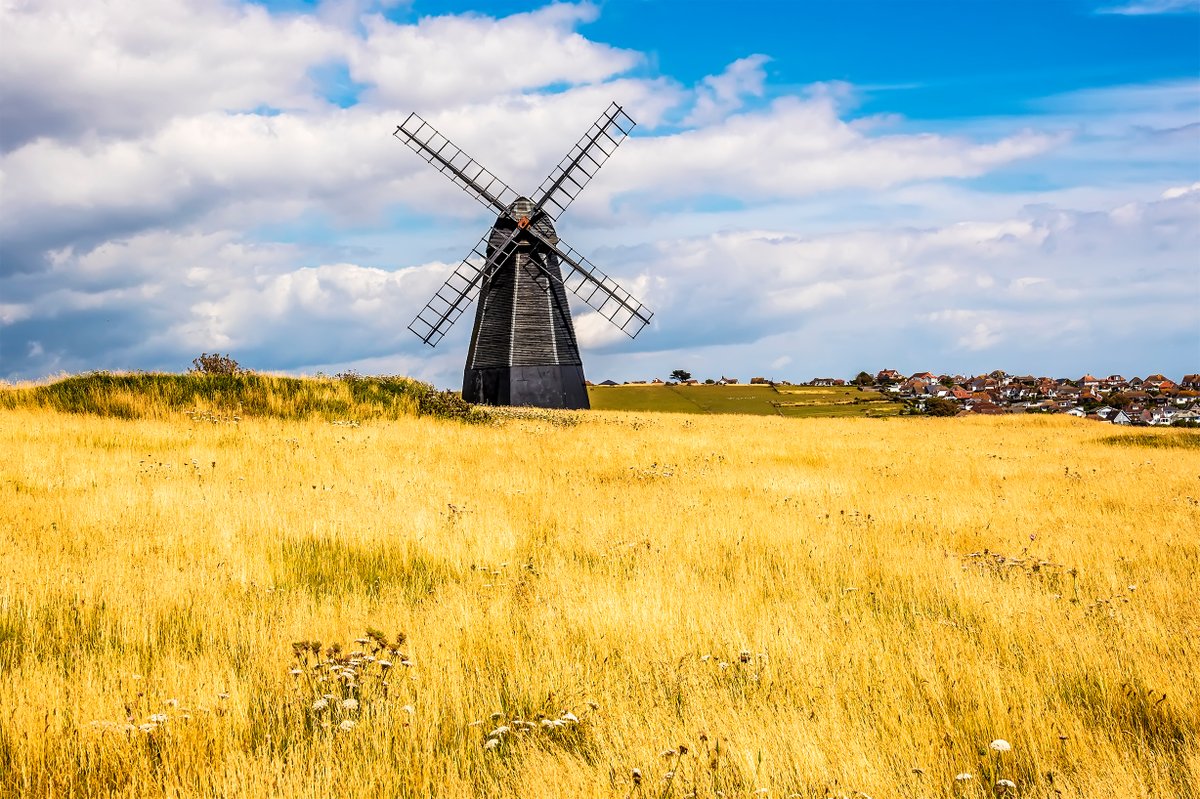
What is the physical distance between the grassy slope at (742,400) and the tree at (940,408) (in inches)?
101

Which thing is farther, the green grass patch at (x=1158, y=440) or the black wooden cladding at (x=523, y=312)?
the black wooden cladding at (x=523, y=312)

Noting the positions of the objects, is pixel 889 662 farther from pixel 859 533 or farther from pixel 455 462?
pixel 455 462

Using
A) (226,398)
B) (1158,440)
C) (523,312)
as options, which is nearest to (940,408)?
(1158,440)

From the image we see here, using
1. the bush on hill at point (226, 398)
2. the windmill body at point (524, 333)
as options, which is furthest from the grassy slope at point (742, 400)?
the bush on hill at point (226, 398)

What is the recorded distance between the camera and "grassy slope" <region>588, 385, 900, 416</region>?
65.1 metres

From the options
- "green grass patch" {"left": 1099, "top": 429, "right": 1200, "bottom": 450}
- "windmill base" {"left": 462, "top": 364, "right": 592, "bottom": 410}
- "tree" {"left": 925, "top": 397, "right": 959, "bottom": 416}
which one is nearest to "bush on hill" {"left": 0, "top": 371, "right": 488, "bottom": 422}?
"windmill base" {"left": 462, "top": 364, "right": 592, "bottom": 410}

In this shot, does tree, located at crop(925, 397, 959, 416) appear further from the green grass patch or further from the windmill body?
the windmill body

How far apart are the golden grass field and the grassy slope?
48.1 metres

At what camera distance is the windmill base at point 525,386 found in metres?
37.0

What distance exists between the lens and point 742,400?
241ft

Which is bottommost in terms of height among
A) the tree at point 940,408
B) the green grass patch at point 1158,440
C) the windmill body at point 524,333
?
the green grass patch at point 1158,440

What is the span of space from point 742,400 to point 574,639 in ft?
225

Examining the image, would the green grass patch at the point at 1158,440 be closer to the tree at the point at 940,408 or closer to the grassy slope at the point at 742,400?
the tree at the point at 940,408

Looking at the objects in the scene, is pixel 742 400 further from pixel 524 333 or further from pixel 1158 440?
pixel 1158 440
